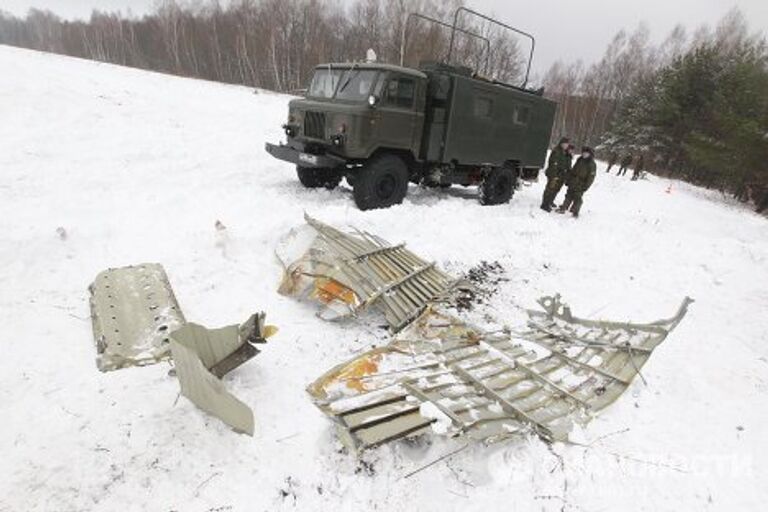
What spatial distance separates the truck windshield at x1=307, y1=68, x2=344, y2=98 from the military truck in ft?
0.07

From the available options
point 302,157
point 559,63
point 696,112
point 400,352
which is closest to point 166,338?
point 400,352

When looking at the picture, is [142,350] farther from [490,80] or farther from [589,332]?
[490,80]

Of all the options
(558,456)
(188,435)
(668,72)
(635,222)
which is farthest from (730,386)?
(668,72)

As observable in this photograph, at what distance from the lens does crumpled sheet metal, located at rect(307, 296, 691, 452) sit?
3506 millimetres

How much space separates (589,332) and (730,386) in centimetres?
139

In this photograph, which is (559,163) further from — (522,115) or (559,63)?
(559,63)

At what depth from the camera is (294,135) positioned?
8969mm

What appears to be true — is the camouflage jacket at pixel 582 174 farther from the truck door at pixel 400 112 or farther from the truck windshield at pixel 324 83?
the truck windshield at pixel 324 83

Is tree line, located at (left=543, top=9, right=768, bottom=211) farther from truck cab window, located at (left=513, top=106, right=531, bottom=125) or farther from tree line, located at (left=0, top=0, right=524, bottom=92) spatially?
truck cab window, located at (left=513, top=106, right=531, bottom=125)

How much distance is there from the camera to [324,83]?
8.93 metres

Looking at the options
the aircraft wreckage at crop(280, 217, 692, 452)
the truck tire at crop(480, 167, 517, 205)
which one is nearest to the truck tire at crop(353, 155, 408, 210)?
the aircraft wreckage at crop(280, 217, 692, 452)

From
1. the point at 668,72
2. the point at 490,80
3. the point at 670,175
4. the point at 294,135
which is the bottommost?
the point at 670,175

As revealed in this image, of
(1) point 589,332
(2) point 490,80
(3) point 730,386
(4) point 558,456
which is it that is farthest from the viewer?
(2) point 490,80

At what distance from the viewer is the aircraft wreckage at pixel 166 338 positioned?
323cm
